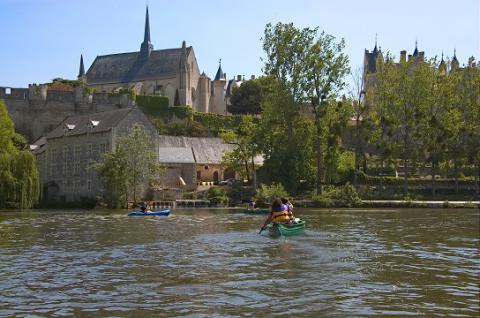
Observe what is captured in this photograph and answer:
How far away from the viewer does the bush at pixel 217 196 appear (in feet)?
192

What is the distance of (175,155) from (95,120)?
10.8 m

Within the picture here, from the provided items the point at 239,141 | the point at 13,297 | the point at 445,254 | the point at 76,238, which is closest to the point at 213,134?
the point at 239,141

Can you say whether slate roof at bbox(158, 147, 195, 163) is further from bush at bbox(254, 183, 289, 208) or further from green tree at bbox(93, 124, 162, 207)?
bush at bbox(254, 183, 289, 208)

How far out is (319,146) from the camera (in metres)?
59.3

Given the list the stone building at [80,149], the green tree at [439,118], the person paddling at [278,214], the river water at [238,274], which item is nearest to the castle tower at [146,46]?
the stone building at [80,149]

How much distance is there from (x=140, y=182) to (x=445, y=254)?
132 feet

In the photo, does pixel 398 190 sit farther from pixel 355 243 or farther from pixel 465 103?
pixel 355 243

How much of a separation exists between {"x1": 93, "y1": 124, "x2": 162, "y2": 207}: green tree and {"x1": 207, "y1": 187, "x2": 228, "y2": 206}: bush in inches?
235

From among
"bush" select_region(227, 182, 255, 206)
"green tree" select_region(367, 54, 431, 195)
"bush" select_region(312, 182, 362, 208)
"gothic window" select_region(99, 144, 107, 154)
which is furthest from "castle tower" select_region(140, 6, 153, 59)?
"bush" select_region(312, 182, 362, 208)

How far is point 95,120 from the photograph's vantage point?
215 ft

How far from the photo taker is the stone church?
10312 centimetres

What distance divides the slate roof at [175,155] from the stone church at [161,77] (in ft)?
89.1

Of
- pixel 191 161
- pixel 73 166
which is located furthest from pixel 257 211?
pixel 191 161

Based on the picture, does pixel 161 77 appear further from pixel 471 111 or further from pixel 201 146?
pixel 471 111
